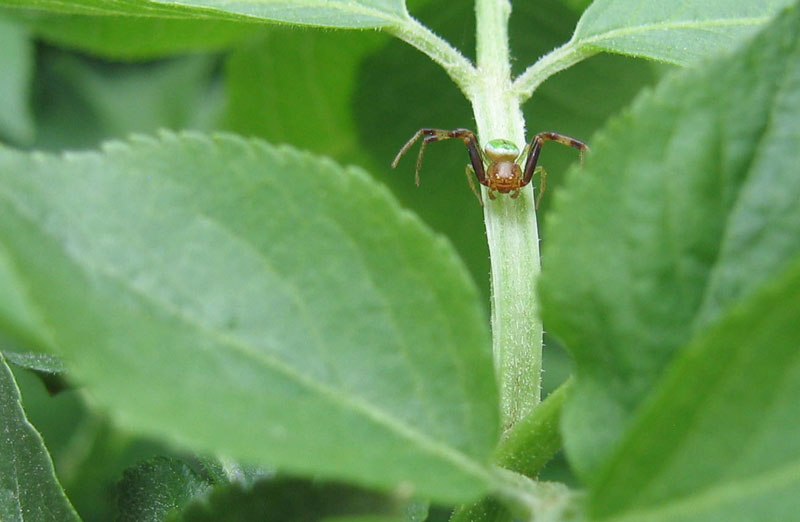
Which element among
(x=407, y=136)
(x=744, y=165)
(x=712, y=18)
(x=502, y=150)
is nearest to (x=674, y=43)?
(x=712, y=18)

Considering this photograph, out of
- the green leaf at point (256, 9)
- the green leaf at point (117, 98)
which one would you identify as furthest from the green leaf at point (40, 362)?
the green leaf at point (117, 98)

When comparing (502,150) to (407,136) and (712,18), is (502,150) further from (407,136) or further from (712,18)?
(407,136)

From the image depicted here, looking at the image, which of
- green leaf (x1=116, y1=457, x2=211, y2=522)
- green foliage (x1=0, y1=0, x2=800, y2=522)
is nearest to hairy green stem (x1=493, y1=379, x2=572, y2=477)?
green foliage (x1=0, y1=0, x2=800, y2=522)

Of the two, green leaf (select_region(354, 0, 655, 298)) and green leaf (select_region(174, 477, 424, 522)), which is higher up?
green leaf (select_region(354, 0, 655, 298))

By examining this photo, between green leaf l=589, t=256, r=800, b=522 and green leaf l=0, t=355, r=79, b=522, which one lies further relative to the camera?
green leaf l=0, t=355, r=79, b=522

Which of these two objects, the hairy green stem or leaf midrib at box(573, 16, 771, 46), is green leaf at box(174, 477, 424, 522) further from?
leaf midrib at box(573, 16, 771, 46)

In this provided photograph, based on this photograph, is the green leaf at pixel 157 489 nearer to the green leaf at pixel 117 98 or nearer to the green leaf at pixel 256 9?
the green leaf at pixel 256 9
